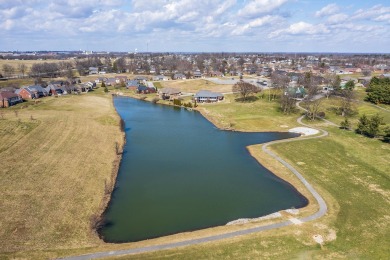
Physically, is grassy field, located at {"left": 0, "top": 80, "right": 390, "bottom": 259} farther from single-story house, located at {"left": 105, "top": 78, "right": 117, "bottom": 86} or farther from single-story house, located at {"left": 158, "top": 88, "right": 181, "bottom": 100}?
single-story house, located at {"left": 105, "top": 78, "right": 117, "bottom": 86}

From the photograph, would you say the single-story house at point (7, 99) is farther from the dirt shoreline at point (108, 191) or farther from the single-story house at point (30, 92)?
the dirt shoreline at point (108, 191)

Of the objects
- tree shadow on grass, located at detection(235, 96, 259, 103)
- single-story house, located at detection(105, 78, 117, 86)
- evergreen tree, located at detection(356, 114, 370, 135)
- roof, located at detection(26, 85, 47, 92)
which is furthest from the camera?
single-story house, located at detection(105, 78, 117, 86)

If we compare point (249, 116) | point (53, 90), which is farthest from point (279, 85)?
point (53, 90)

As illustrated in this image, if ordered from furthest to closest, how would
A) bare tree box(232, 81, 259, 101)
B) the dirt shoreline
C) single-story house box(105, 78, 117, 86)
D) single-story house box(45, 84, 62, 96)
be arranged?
single-story house box(105, 78, 117, 86)
single-story house box(45, 84, 62, 96)
bare tree box(232, 81, 259, 101)
the dirt shoreline

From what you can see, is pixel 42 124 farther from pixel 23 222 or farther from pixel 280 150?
pixel 280 150

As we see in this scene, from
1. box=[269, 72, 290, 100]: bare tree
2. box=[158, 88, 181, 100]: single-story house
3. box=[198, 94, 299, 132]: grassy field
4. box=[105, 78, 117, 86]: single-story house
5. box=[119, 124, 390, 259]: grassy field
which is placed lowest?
box=[119, 124, 390, 259]: grassy field

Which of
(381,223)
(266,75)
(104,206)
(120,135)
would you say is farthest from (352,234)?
(266,75)

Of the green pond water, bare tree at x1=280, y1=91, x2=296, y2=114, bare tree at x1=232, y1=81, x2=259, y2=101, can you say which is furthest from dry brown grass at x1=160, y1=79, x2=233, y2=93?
the green pond water
